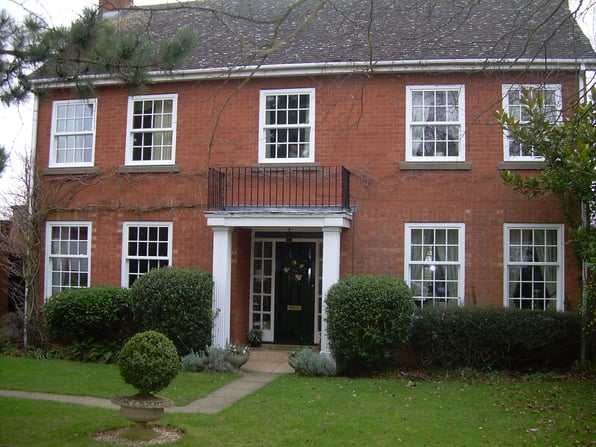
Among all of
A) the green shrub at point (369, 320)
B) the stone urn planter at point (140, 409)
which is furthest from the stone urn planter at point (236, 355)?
the stone urn planter at point (140, 409)

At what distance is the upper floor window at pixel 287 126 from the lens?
14.1 m

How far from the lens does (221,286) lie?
13398 mm

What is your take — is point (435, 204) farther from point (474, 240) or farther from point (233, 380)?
point (233, 380)

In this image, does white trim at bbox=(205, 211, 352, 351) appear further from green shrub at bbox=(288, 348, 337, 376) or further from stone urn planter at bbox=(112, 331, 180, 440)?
stone urn planter at bbox=(112, 331, 180, 440)

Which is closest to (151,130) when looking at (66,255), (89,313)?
(66,255)

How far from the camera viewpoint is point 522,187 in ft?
39.6

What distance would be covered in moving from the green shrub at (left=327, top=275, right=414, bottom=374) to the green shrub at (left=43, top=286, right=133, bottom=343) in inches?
189

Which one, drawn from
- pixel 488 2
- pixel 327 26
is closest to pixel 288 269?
pixel 327 26

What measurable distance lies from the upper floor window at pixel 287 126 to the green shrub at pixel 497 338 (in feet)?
14.5

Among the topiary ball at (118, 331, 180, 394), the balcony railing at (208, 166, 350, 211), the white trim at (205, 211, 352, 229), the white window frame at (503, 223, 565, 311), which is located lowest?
the topiary ball at (118, 331, 180, 394)

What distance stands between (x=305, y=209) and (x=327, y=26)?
201 inches

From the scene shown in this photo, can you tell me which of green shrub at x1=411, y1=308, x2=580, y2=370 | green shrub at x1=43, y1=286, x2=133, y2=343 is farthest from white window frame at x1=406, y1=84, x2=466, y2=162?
green shrub at x1=43, y1=286, x2=133, y2=343

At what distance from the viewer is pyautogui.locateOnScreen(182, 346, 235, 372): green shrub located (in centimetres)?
1246

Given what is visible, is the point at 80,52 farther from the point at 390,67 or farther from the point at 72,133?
the point at 72,133
